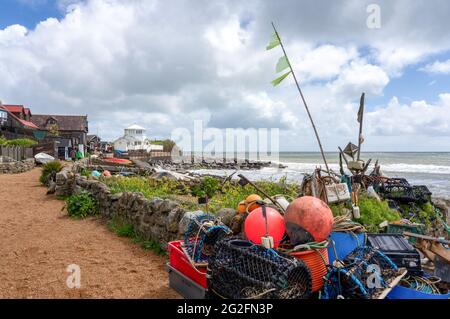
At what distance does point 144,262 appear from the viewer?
5727mm

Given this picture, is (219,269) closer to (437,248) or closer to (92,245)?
(437,248)

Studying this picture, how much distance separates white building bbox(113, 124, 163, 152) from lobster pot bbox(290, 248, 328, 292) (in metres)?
72.7

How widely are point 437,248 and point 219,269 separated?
9.15ft

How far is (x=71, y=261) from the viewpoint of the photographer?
5.77m

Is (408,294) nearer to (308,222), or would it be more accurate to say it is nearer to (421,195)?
(308,222)

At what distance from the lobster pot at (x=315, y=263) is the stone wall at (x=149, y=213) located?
1.98m

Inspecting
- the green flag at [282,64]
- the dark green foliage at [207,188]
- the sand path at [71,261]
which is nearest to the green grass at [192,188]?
the dark green foliage at [207,188]

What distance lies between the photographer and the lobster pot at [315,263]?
3.28m

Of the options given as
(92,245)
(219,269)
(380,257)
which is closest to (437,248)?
(380,257)

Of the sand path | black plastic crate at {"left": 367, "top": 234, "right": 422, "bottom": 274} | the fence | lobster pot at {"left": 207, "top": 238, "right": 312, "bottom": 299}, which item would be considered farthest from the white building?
lobster pot at {"left": 207, "top": 238, "right": 312, "bottom": 299}

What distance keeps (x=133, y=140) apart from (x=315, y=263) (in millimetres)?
76520

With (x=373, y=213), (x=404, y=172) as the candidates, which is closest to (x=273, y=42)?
(x=373, y=213)

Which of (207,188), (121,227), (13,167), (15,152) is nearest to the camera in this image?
(121,227)

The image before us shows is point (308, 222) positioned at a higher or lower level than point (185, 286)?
higher
